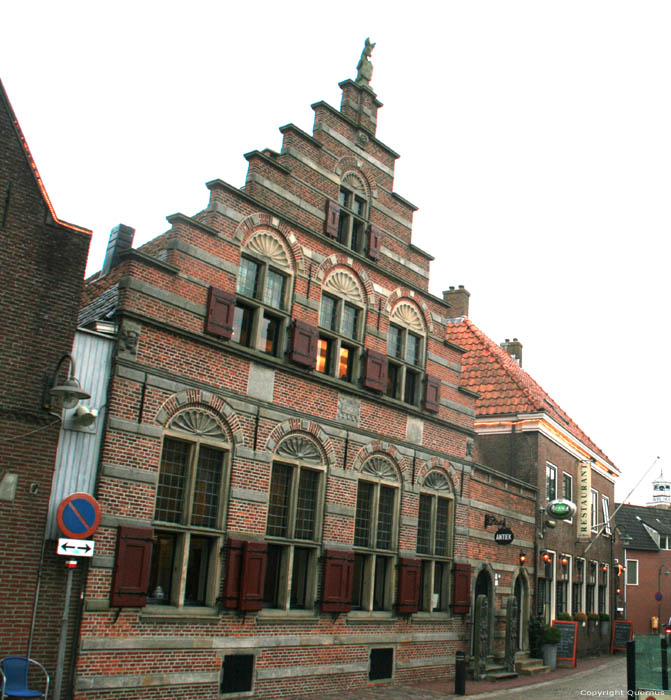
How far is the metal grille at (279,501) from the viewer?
1516 cm

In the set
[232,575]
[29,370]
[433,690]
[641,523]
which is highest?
[641,523]

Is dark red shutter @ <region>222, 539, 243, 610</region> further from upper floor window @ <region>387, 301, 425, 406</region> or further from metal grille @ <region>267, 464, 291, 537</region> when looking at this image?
upper floor window @ <region>387, 301, 425, 406</region>

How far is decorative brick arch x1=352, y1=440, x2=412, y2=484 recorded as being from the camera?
56.3ft

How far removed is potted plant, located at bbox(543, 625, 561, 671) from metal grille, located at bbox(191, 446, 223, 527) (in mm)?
13634

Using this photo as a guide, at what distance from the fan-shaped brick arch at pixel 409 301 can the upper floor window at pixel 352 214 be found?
1.45m

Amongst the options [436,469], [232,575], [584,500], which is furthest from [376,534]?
[584,500]

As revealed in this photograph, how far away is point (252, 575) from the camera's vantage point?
14133mm

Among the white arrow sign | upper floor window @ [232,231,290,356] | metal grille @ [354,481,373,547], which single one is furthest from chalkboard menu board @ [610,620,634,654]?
the white arrow sign

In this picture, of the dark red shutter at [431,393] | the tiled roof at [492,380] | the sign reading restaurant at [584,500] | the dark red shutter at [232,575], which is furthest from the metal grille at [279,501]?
the sign reading restaurant at [584,500]

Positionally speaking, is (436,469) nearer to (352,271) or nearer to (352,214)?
(352,271)

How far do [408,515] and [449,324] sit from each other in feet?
41.2

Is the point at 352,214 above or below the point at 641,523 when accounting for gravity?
above

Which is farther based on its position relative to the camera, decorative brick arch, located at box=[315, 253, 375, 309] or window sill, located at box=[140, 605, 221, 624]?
decorative brick arch, located at box=[315, 253, 375, 309]

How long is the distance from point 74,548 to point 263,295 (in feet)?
20.4
